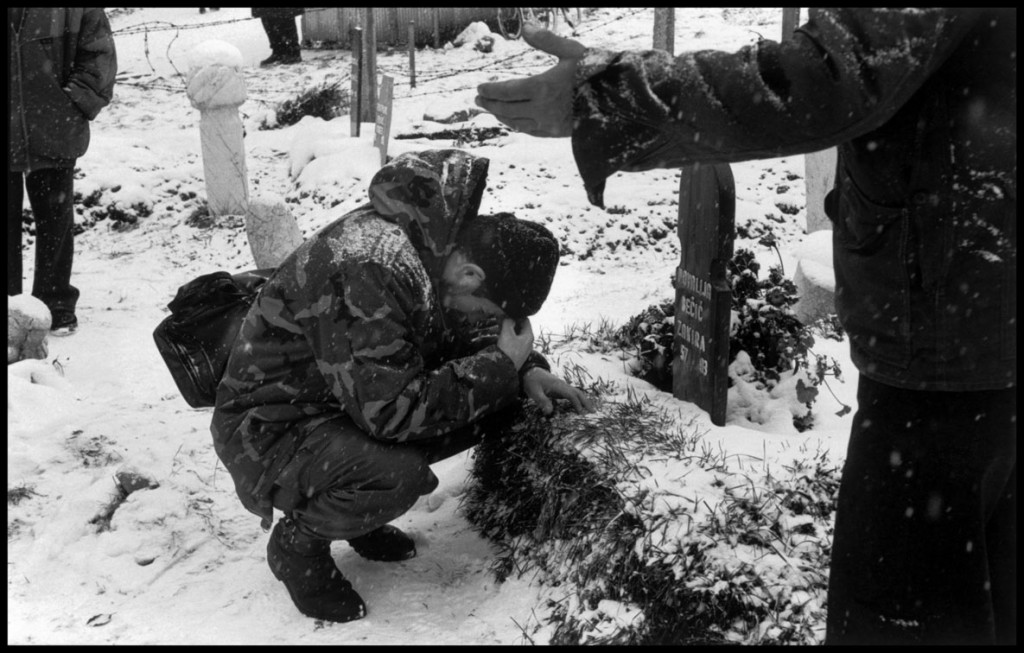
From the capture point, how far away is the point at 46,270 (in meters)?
5.72

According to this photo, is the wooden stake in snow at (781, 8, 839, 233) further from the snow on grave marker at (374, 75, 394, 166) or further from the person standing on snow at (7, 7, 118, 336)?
the person standing on snow at (7, 7, 118, 336)

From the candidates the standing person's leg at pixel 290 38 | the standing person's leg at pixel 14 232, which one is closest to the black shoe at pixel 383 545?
the standing person's leg at pixel 14 232

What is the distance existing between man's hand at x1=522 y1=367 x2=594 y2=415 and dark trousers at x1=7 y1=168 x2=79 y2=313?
367 cm

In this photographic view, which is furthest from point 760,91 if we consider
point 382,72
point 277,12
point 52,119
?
point 277,12

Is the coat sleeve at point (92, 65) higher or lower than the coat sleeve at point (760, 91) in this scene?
lower

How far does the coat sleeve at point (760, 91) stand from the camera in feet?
5.25

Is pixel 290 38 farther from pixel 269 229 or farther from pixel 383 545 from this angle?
pixel 383 545

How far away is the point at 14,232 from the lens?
5.77 meters

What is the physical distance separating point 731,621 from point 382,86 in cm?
676

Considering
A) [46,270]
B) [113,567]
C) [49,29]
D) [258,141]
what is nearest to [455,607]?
[113,567]

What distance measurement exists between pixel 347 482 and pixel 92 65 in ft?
13.1

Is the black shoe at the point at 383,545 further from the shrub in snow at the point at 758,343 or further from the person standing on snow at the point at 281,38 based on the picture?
the person standing on snow at the point at 281,38

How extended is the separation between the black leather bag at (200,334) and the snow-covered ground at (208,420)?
2.13ft

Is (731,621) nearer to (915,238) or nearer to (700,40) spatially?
(915,238)
